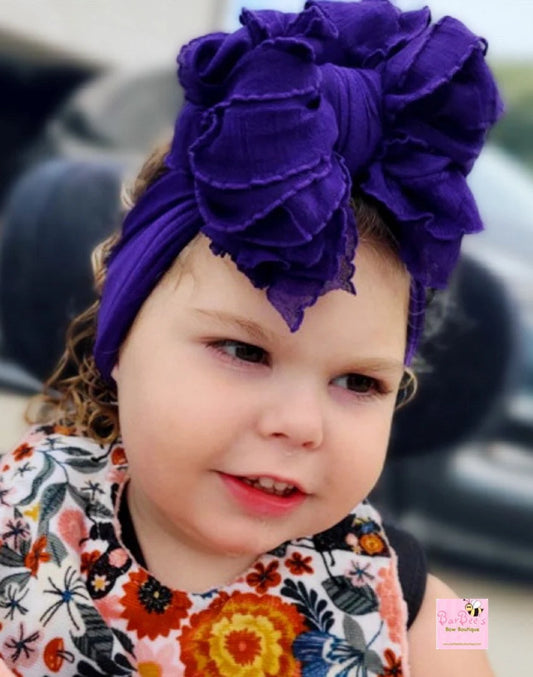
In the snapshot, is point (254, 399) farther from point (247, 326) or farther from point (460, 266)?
point (460, 266)

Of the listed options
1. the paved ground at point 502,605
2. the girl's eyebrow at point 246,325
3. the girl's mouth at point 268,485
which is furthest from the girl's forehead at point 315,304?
the paved ground at point 502,605

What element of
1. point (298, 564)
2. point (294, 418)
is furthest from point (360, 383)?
point (298, 564)

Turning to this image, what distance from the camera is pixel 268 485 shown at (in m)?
0.69

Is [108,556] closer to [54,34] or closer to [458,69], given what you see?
[458,69]

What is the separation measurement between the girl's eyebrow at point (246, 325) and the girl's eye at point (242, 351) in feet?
0.06

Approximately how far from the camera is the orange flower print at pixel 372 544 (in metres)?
0.85

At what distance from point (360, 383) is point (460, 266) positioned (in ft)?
1.26

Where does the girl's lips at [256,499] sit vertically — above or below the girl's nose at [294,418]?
below

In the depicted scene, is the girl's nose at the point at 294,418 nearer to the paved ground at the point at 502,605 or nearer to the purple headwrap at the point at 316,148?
the purple headwrap at the point at 316,148

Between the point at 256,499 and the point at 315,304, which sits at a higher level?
the point at 315,304

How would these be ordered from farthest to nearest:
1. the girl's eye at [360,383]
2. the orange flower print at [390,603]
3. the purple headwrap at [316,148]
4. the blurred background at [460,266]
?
the blurred background at [460,266] → the orange flower print at [390,603] → the girl's eye at [360,383] → the purple headwrap at [316,148]

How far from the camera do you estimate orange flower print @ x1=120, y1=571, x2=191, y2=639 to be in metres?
0.75

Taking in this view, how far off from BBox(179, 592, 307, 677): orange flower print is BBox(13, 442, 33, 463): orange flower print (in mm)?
213

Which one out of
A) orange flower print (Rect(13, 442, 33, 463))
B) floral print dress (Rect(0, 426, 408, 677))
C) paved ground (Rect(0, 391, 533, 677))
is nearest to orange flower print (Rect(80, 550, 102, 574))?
floral print dress (Rect(0, 426, 408, 677))
